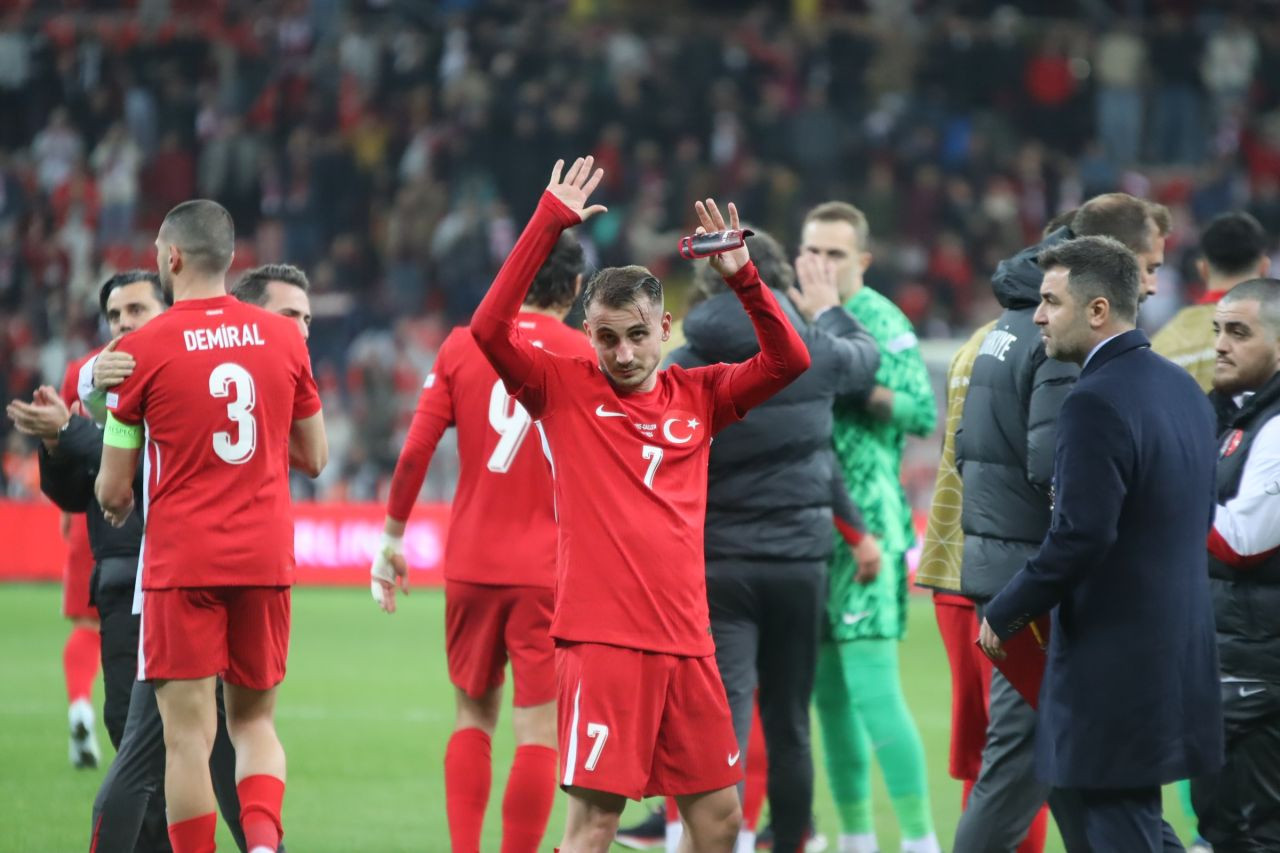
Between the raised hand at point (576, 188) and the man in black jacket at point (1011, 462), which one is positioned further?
the man in black jacket at point (1011, 462)

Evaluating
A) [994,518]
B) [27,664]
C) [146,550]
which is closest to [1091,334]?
[994,518]

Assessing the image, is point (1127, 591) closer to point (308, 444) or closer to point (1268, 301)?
point (1268, 301)

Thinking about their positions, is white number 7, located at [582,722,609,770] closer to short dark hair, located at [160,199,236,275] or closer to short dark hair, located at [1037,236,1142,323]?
short dark hair, located at [1037,236,1142,323]

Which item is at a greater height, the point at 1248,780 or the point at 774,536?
the point at 774,536

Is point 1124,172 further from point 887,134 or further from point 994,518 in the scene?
point 994,518

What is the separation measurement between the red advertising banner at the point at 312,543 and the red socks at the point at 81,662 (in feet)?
26.0

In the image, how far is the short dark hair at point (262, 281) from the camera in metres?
6.34

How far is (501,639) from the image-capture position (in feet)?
20.5

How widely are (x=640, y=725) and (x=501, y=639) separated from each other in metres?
1.67

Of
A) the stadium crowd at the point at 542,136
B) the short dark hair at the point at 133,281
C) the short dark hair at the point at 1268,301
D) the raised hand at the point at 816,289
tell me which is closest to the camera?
the short dark hair at the point at 1268,301

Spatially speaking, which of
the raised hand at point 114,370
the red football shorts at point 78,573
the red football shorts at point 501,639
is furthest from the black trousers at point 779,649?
the red football shorts at point 78,573

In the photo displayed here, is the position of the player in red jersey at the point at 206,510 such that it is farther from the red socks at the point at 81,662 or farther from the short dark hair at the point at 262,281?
the red socks at the point at 81,662

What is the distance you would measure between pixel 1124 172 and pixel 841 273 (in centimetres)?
1567

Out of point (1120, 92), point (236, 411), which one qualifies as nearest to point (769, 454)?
point (236, 411)
